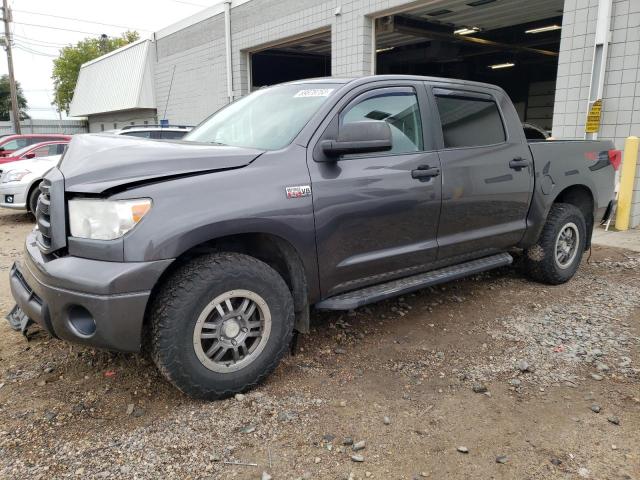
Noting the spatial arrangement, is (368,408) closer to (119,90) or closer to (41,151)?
(41,151)

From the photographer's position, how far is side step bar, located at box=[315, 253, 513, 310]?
3256mm

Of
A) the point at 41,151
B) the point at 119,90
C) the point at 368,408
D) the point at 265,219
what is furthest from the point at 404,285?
the point at 119,90

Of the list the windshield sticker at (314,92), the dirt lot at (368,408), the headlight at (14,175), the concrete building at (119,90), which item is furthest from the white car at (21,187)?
the concrete building at (119,90)

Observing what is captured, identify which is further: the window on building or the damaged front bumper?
the window on building

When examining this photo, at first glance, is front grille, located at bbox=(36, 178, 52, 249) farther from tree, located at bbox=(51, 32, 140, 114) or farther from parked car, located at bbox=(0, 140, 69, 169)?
tree, located at bbox=(51, 32, 140, 114)

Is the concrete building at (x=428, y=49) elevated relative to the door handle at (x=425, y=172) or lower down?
elevated

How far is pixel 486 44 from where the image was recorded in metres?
18.0

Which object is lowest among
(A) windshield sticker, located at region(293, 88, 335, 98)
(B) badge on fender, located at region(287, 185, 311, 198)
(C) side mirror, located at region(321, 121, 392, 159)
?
(B) badge on fender, located at region(287, 185, 311, 198)

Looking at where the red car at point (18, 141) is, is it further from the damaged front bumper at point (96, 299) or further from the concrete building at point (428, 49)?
the damaged front bumper at point (96, 299)

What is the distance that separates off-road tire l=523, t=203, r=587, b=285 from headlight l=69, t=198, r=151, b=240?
3768 millimetres

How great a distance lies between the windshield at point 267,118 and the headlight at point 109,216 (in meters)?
0.95

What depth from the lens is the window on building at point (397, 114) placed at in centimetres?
348

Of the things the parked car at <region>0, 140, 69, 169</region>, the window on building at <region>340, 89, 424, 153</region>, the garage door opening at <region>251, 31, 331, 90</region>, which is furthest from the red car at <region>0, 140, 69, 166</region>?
the window on building at <region>340, 89, 424, 153</region>

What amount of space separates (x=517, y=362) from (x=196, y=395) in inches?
83.0
